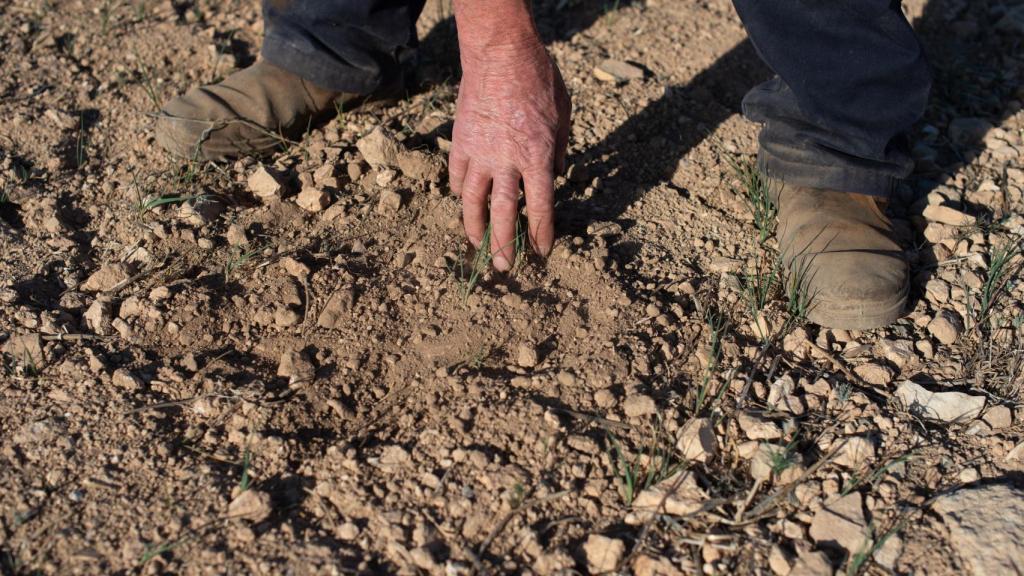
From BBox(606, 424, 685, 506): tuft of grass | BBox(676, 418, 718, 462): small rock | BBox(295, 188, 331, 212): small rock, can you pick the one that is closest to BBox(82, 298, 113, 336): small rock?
BBox(295, 188, 331, 212): small rock

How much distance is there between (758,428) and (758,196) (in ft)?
2.65

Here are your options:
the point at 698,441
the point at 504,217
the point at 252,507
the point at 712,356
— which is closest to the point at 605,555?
the point at 698,441

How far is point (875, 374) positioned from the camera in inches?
80.9

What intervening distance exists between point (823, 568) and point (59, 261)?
195cm

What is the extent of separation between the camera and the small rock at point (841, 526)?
5.63 feet

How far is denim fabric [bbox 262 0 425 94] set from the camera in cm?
257

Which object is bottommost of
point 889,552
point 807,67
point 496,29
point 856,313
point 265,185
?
point 889,552

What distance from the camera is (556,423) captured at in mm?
1842

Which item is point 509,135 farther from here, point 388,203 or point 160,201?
point 160,201

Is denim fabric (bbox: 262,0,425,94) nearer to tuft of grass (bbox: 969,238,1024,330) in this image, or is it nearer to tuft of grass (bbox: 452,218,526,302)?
tuft of grass (bbox: 452,218,526,302)

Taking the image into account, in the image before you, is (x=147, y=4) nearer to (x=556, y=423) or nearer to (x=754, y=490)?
(x=556, y=423)

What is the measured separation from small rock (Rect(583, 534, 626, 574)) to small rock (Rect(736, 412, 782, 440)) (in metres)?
0.41

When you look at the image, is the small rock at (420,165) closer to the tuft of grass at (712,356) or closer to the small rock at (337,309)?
the small rock at (337,309)

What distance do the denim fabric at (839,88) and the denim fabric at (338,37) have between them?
1.05m
